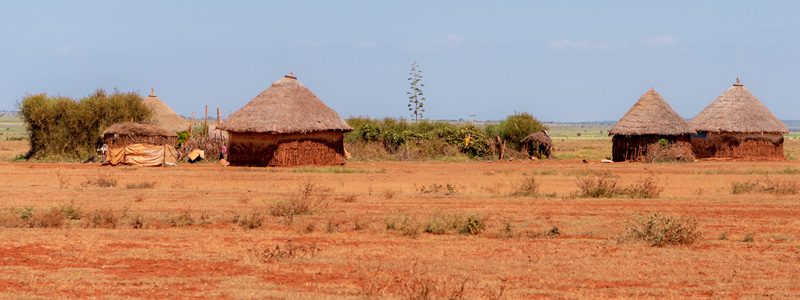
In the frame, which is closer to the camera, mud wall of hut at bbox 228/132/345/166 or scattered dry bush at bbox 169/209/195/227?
scattered dry bush at bbox 169/209/195/227

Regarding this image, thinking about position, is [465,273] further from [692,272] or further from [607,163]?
[607,163]

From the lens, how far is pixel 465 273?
320 inches

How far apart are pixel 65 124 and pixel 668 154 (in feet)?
72.8

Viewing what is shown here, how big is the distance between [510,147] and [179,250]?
27756 mm

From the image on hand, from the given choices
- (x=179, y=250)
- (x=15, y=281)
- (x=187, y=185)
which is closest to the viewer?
(x=15, y=281)

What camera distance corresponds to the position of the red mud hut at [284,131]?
26219 mm

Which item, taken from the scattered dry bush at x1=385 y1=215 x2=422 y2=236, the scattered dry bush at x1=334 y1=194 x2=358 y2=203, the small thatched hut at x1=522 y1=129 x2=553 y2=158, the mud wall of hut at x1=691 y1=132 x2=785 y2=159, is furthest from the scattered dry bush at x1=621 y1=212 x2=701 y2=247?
the small thatched hut at x1=522 y1=129 x2=553 y2=158

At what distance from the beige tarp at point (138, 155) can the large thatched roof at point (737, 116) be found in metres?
20.2

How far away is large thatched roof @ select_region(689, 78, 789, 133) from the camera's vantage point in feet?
107

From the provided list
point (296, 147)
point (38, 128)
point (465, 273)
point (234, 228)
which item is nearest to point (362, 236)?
point (234, 228)

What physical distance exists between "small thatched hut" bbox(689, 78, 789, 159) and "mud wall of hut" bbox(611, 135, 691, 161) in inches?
45.9

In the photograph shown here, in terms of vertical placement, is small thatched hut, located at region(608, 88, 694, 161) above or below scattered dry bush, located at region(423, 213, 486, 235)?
above

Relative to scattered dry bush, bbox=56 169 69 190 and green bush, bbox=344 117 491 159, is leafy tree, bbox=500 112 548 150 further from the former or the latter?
scattered dry bush, bbox=56 169 69 190

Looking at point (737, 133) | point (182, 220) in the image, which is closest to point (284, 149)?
point (182, 220)
